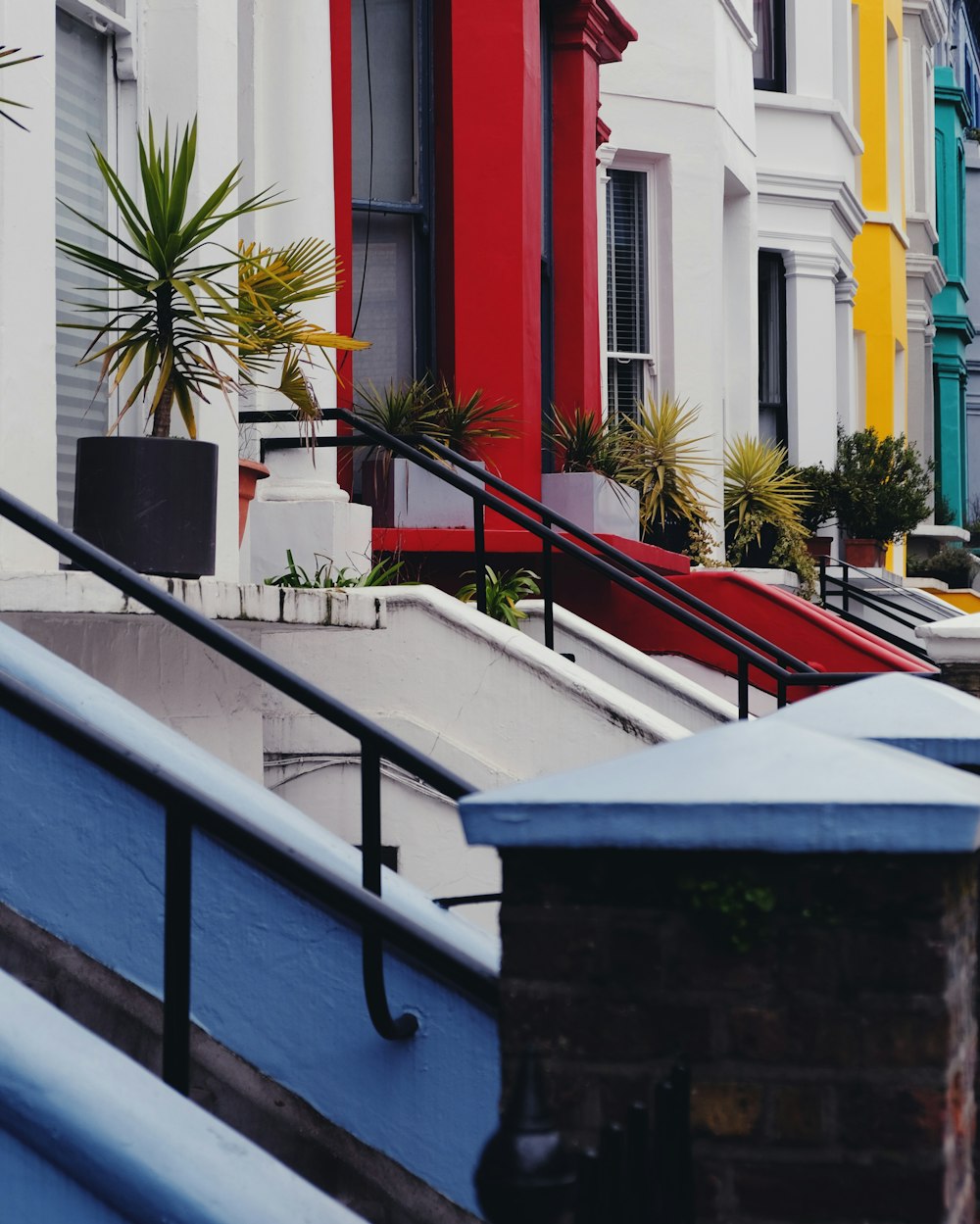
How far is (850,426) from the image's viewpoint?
20.3 metres

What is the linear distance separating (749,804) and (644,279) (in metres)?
12.2

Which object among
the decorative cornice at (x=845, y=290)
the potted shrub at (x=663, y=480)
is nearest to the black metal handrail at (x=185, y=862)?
the potted shrub at (x=663, y=480)

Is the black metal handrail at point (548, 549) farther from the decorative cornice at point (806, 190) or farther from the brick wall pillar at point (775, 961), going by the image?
the decorative cornice at point (806, 190)

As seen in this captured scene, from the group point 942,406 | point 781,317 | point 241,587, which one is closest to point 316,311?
point 241,587

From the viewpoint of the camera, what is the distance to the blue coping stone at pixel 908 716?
142 inches

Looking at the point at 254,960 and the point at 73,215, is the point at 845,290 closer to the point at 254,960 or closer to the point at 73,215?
the point at 73,215

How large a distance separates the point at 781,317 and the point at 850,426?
8.09 feet

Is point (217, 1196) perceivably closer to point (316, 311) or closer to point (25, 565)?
point (25, 565)

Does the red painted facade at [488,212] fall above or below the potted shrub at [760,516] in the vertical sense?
above

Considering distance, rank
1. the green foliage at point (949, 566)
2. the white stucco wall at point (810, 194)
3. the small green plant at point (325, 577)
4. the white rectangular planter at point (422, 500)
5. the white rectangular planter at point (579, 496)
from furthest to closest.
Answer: the green foliage at point (949, 566) < the white stucco wall at point (810, 194) < the white rectangular planter at point (579, 496) < the white rectangular planter at point (422, 500) < the small green plant at point (325, 577)

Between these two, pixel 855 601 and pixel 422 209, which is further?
pixel 855 601

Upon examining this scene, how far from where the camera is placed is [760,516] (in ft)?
48.5

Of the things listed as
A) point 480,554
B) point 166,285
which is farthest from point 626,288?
point 166,285

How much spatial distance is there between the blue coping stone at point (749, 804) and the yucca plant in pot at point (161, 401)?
313 centimetres
